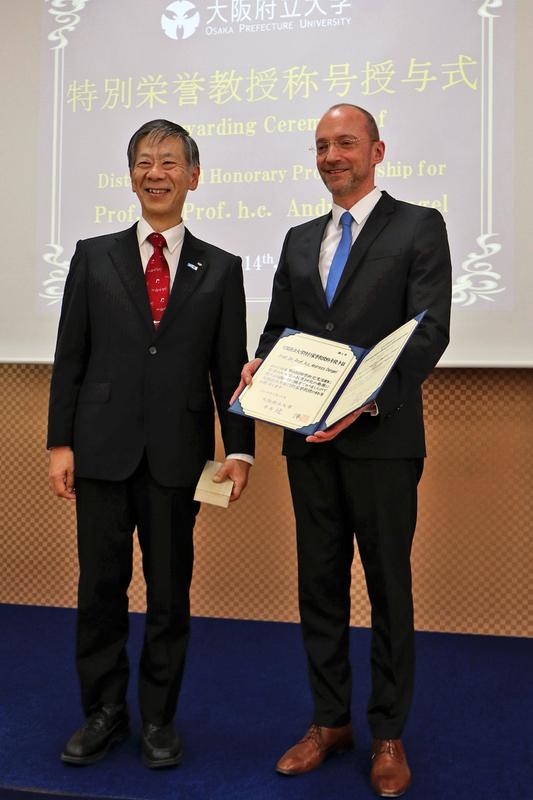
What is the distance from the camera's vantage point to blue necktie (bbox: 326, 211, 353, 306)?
187 cm

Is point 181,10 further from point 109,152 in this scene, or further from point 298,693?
point 298,693

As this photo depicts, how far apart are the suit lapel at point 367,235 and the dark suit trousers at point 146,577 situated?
2.14ft

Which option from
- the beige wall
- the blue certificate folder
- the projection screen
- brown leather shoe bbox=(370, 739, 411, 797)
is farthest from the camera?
the beige wall

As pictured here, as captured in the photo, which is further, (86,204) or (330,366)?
(86,204)

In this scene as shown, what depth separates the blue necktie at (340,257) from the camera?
1866 mm

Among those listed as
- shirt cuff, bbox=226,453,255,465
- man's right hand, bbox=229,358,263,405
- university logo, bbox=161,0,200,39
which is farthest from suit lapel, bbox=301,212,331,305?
university logo, bbox=161,0,200,39

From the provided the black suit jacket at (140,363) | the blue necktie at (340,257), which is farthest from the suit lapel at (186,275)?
the blue necktie at (340,257)

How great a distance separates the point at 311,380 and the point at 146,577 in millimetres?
637

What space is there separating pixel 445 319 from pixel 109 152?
1.85m

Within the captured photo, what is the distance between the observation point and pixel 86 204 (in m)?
3.08

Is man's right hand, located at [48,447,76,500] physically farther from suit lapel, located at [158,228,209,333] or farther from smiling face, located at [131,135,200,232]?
smiling face, located at [131,135,200,232]

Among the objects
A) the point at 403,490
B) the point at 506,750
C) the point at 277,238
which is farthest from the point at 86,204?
the point at 506,750

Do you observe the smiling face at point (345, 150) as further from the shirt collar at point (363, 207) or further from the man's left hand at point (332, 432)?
the man's left hand at point (332, 432)

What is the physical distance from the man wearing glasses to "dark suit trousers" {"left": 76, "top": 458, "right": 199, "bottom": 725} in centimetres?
30
